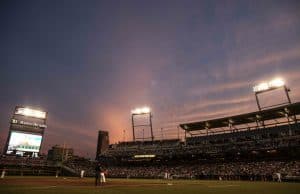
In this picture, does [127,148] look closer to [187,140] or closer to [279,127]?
[187,140]

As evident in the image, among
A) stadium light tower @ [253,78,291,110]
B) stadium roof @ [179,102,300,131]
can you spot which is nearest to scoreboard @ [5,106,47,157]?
stadium roof @ [179,102,300,131]

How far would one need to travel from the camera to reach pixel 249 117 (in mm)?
56094

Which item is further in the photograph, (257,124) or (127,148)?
(127,148)

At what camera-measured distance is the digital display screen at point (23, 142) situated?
188ft

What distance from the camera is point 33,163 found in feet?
210

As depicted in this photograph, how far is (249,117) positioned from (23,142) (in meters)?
54.0

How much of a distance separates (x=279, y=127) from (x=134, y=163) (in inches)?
1631

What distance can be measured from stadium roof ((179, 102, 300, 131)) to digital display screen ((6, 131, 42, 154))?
1487 inches

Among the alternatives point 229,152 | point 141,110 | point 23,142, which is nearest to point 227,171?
point 229,152

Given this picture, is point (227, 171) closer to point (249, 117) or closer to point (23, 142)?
point (249, 117)

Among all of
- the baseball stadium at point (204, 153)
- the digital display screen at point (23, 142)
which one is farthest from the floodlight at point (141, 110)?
the digital display screen at point (23, 142)

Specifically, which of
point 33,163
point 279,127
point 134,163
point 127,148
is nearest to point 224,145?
point 279,127

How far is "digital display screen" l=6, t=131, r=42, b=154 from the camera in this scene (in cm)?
5725

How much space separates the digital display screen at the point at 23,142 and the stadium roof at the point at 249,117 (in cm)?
3777
